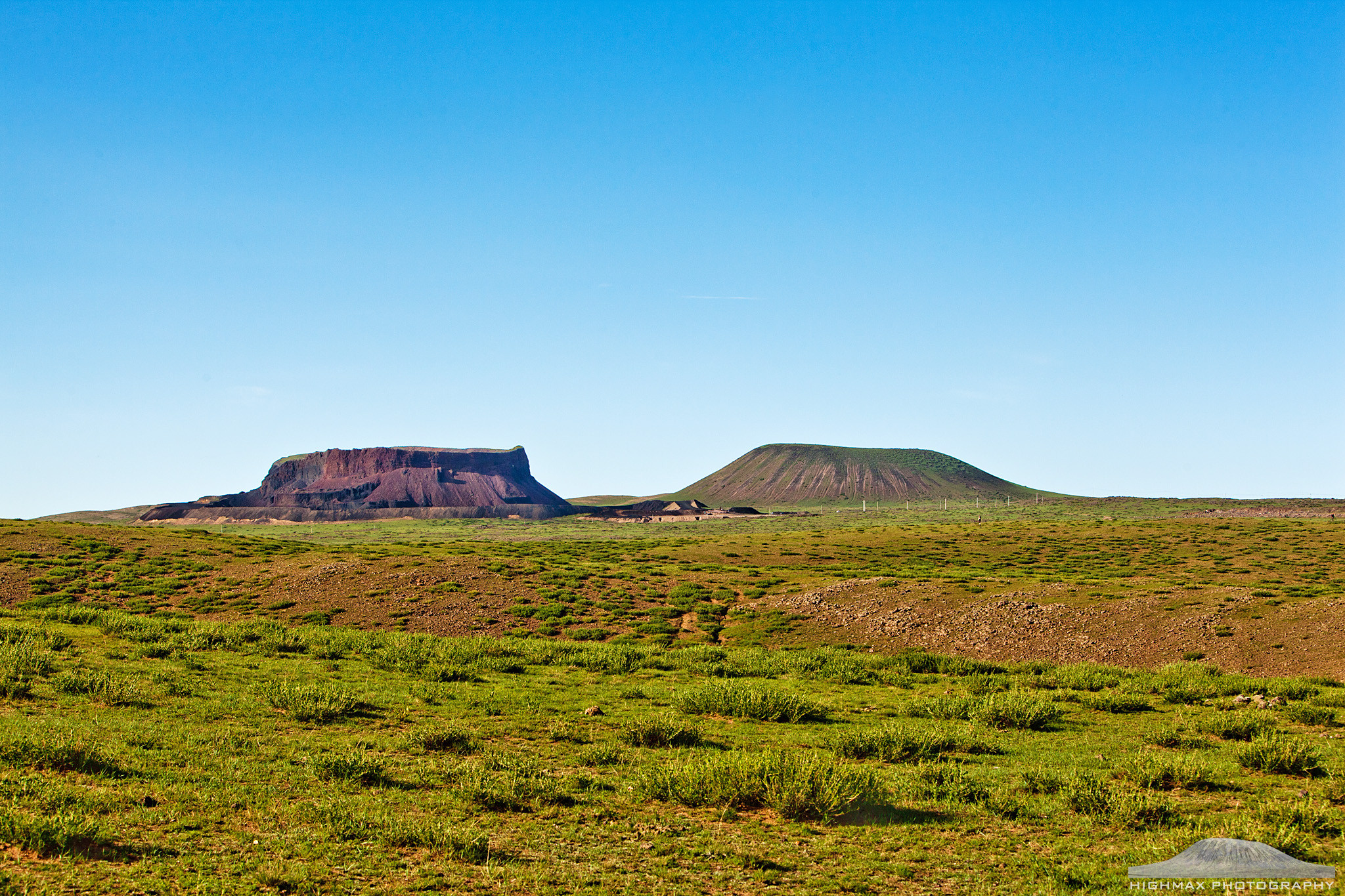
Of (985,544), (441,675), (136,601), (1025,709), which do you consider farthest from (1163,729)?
(985,544)

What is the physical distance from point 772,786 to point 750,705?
611cm

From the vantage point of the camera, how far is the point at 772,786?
9609 mm

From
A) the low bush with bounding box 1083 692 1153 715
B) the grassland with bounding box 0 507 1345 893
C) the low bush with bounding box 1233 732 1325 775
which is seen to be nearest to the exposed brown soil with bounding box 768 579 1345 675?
the grassland with bounding box 0 507 1345 893

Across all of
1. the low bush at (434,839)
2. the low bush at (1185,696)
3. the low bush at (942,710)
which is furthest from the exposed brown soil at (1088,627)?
the low bush at (434,839)

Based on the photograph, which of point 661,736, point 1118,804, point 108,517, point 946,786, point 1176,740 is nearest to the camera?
point 1118,804

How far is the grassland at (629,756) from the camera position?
7723 mm

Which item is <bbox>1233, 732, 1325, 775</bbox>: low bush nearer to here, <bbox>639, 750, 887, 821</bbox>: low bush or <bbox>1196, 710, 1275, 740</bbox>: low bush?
<bbox>1196, 710, 1275, 740</bbox>: low bush

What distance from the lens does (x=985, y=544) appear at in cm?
7231

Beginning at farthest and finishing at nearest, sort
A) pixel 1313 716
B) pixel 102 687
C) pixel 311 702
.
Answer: pixel 1313 716 < pixel 102 687 < pixel 311 702

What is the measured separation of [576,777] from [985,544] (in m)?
67.6

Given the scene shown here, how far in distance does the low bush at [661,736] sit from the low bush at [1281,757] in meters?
7.61

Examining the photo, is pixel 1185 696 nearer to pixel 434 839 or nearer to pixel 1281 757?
pixel 1281 757

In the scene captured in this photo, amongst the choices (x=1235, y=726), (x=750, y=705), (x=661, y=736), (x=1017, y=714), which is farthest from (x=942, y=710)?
(x=661, y=736)

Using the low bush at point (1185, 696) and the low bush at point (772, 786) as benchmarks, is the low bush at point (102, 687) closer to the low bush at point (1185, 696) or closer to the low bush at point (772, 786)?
the low bush at point (772, 786)
